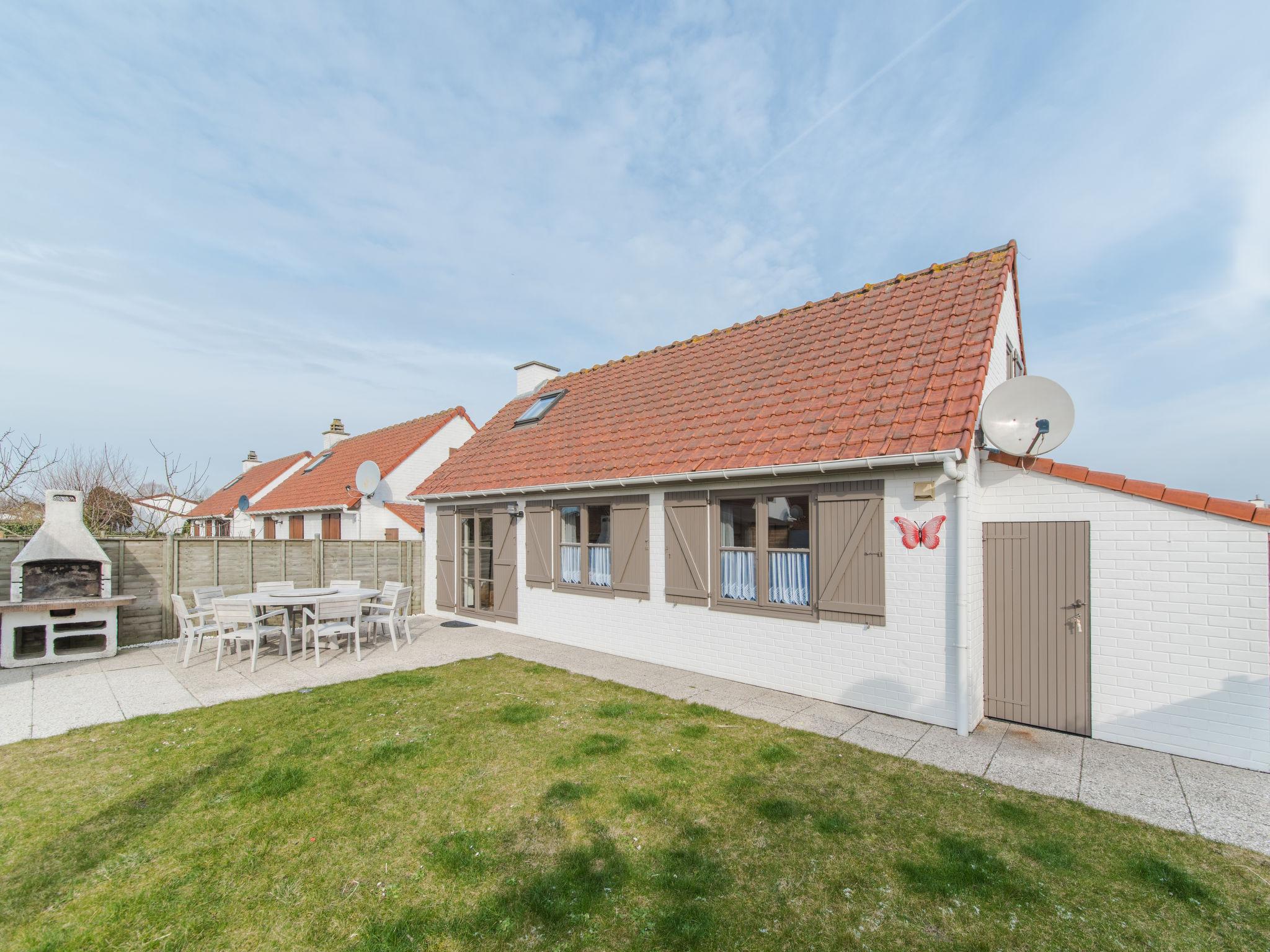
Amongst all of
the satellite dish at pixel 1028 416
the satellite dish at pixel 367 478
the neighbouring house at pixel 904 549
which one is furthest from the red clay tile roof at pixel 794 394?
the satellite dish at pixel 367 478

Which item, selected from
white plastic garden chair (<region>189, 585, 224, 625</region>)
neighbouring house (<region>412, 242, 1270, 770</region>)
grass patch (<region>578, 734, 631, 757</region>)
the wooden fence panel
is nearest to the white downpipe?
neighbouring house (<region>412, 242, 1270, 770</region>)

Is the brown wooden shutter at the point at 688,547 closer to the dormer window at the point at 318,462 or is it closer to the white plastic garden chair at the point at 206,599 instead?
the white plastic garden chair at the point at 206,599

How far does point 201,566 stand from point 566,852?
9.88m

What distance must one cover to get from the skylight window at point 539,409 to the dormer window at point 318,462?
46.8 feet

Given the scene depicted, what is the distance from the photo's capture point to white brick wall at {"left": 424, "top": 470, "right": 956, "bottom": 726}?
5.67 m

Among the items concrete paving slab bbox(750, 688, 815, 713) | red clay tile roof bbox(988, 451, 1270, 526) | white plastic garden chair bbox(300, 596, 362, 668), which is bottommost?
concrete paving slab bbox(750, 688, 815, 713)

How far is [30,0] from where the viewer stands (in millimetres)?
6141

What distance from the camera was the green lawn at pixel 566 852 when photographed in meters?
2.82

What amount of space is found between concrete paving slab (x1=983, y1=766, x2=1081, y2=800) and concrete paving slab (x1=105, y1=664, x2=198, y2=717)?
8.06 metres

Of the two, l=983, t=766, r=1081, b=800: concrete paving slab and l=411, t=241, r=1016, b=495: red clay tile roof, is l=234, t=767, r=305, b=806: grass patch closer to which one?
l=411, t=241, r=1016, b=495: red clay tile roof

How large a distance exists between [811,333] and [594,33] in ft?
19.4

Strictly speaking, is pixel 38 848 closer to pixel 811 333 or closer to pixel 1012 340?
pixel 811 333

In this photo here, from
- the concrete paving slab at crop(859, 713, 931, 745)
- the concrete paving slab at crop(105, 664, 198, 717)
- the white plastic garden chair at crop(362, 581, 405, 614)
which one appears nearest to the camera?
the concrete paving slab at crop(859, 713, 931, 745)

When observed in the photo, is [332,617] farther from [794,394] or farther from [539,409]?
[794,394]
